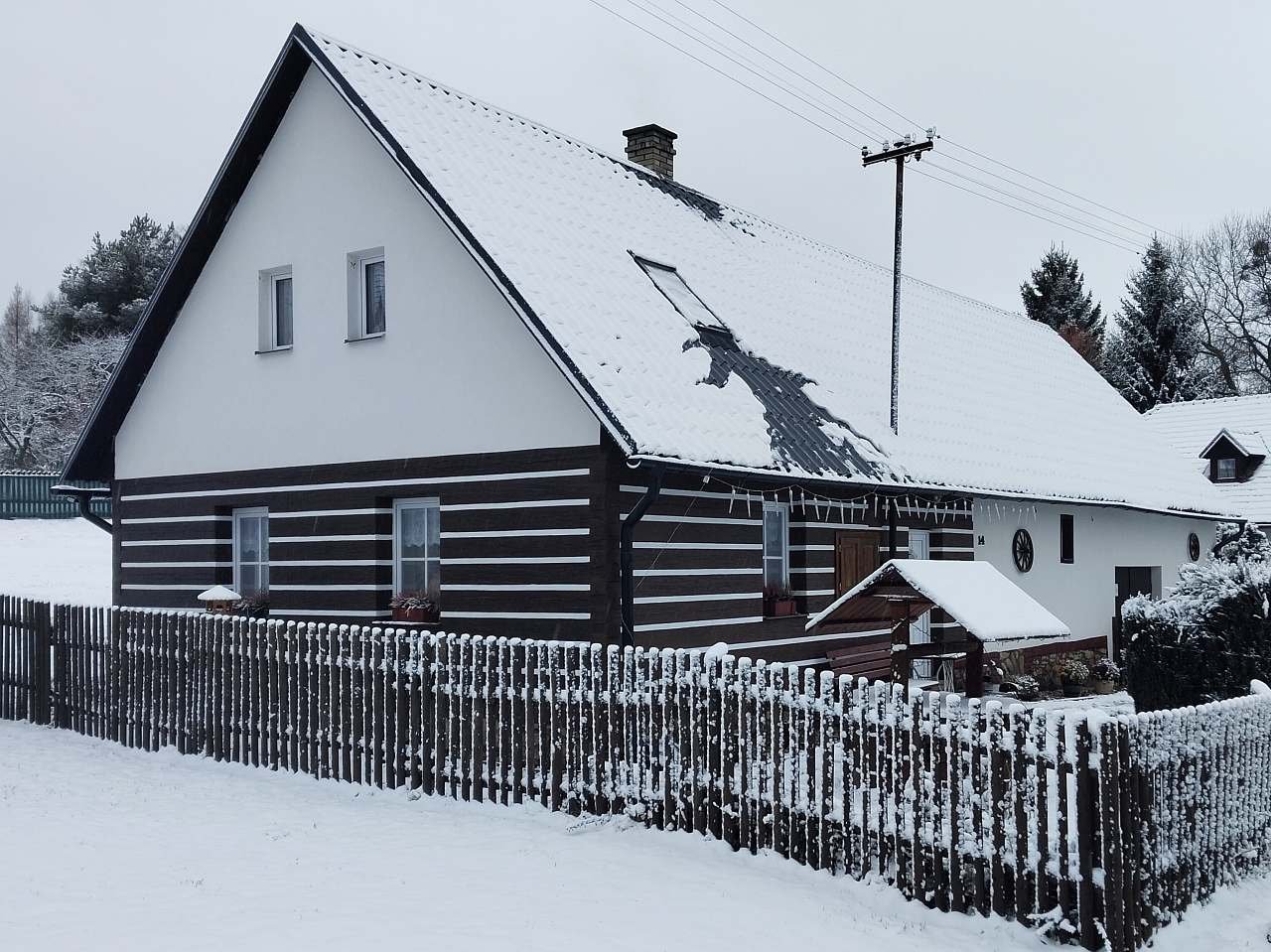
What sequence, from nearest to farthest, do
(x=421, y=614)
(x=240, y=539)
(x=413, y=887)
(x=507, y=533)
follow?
(x=413, y=887) < (x=507, y=533) < (x=421, y=614) < (x=240, y=539)

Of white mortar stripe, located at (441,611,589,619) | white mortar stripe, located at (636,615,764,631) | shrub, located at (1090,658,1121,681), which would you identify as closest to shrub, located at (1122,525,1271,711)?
white mortar stripe, located at (636,615,764,631)

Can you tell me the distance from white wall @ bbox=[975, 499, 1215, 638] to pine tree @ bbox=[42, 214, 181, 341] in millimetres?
39765

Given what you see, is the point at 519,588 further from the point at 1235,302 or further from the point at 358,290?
the point at 1235,302

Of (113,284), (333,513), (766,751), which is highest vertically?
(113,284)

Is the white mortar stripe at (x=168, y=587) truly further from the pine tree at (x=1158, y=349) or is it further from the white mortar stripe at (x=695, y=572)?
the pine tree at (x=1158, y=349)

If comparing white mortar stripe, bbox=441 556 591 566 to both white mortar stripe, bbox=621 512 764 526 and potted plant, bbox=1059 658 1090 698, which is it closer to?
white mortar stripe, bbox=621 512 764 526

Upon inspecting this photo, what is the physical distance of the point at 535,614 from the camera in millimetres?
12492

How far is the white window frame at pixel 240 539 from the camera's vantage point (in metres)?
15.7

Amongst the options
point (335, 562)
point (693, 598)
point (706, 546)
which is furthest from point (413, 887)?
point (335, 562)

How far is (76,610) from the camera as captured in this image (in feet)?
43.7

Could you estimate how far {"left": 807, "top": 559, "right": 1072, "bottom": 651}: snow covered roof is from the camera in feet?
33.0

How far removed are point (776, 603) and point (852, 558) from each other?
1.88 metres

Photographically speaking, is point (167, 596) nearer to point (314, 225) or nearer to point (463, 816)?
point (314, 225)

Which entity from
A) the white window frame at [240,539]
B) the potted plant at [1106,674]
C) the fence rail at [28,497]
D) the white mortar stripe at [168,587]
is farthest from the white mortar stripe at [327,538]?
the fence rail at [28,497]
